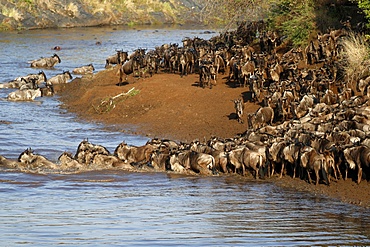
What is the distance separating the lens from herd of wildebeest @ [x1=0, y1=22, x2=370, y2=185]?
13.3 m

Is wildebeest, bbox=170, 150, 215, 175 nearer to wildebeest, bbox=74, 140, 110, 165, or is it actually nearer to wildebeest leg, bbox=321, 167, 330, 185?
wildebeest, bbox=74, 140, 110, 165

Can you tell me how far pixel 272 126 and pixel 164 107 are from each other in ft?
17.5

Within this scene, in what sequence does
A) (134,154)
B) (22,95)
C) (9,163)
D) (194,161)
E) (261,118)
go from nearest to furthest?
1. (194,161)
2. (9,163)
3. (134,154)
4. (261,118)
5. (22,95)

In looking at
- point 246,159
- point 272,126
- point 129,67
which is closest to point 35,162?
point 246,159

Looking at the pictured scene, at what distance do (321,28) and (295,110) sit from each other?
865 centimetres

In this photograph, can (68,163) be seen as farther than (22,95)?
No

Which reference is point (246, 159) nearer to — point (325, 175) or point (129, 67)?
point (325, 175)

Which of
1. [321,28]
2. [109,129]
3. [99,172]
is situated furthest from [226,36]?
[99,172]

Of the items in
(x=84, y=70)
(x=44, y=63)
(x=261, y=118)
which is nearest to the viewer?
(x=261, y=118)

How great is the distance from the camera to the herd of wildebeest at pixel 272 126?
1326 centimetres

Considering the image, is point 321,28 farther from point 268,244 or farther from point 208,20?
point 268,244

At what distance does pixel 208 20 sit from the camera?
2988 cm

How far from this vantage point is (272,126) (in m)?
16.3

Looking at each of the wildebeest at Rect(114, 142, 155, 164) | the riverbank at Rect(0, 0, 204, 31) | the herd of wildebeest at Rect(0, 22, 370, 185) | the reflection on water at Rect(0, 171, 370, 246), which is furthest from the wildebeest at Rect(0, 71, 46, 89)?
the riverbank at Rect(0, 0, 204, 31)
